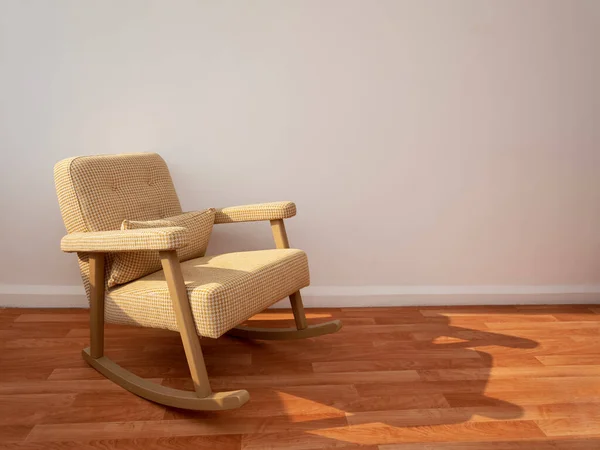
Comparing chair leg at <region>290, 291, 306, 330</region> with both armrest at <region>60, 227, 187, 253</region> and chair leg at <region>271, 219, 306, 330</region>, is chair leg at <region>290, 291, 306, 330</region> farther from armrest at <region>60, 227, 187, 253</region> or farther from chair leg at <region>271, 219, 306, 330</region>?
armrest at <region>60, 227, 187, 253</region>

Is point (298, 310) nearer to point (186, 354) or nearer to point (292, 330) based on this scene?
point (292, 330)

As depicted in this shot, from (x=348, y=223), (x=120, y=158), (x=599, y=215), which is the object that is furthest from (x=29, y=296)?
(x=599, y=215)

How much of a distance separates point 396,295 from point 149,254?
1.33 m

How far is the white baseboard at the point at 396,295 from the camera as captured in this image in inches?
97.9

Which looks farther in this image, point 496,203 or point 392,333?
point 496,203

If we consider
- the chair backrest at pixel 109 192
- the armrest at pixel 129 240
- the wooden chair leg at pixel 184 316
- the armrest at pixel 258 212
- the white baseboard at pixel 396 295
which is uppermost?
the chair backrest at pixel 109 192

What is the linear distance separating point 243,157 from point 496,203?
1.30 metres

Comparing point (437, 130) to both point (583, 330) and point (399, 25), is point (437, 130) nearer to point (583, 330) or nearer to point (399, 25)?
point (399, 25)

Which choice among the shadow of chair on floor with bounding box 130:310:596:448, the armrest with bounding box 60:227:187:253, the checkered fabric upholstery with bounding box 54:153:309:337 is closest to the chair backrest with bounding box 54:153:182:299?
the checkered fabric upholstery with bounding box 54:153:309:337

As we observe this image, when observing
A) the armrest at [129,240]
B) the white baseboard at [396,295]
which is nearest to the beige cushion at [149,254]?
the armrest at [129,240]

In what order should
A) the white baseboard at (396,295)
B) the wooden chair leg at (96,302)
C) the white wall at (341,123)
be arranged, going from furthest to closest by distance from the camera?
the white baseboard at (396,295)
the white wall at (341,123)
the wooden chair leg at (96,302)

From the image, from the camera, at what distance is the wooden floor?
140cm

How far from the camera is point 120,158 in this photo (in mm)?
1955

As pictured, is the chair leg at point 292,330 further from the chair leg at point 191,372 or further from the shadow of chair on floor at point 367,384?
the chair leg at point 191,372
